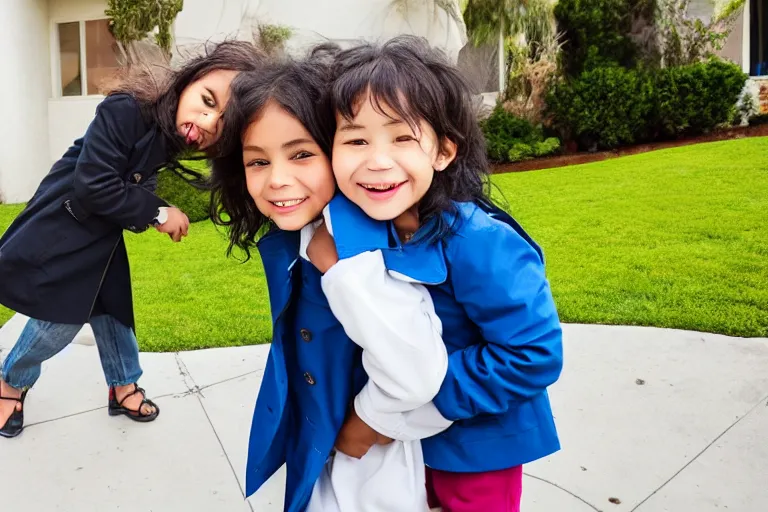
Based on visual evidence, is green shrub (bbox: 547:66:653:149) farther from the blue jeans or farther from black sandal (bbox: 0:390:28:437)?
black sandal (bbox: 0:390:28:437)

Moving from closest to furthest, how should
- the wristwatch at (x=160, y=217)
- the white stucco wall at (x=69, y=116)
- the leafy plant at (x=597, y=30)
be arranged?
the wristwatch at (x=160, y=217)
the leafy plant at (x=597, y=30)
the white stucco wall at (x=69, y=116)

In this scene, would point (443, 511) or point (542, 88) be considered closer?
point (443, 511)

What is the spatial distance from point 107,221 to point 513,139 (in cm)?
910

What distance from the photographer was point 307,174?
135 centimetres

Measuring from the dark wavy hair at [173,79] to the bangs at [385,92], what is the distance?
57 centimetres

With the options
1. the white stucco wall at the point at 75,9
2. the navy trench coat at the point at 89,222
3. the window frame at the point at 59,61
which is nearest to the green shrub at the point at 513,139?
the window frame at the point at 59,61

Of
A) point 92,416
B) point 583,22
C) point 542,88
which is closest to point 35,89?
point 542,88

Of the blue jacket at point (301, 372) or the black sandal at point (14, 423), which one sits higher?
the blue jacket at point (301, 372)

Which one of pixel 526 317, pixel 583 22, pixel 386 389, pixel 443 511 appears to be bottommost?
pixel 443 511

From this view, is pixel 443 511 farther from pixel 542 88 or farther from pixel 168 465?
pixel 542 88

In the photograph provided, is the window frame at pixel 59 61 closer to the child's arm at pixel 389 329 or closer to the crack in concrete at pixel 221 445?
the crack in concrete at pixel 221 445

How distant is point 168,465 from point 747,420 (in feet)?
7.52

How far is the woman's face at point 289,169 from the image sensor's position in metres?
1.34

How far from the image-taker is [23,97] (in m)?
11.1
